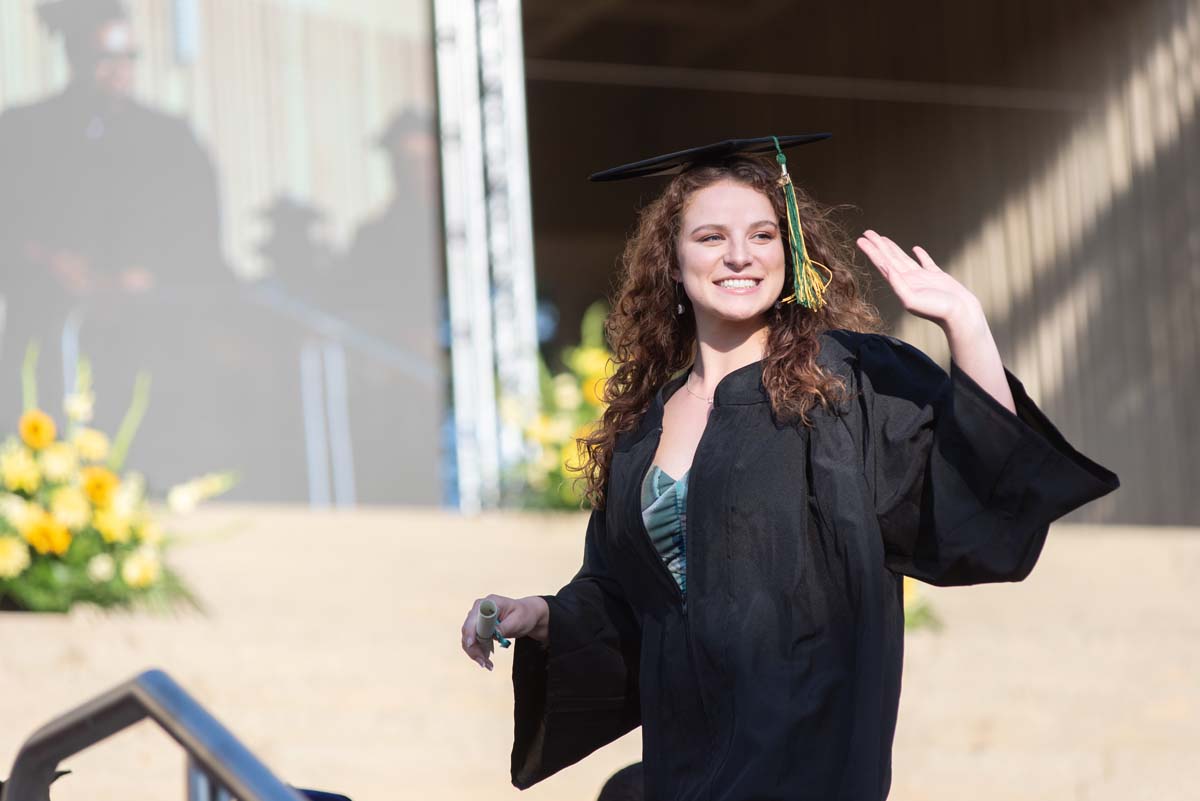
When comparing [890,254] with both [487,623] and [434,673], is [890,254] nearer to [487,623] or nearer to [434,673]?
[487,623]

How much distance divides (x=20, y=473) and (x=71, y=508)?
9.0 inches

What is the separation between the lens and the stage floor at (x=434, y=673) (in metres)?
4.79

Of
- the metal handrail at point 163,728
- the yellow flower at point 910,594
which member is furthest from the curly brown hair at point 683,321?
the yellow flower at point 910,594

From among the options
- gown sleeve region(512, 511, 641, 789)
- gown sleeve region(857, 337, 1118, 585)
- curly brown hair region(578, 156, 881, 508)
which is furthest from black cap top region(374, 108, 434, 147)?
gown sleeve region(857, 337, 1118, 585)

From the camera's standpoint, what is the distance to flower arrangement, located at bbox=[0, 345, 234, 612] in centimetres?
511

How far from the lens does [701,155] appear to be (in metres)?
2.64

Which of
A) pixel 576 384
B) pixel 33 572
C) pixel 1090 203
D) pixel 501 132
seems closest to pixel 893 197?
pixel 1090 203

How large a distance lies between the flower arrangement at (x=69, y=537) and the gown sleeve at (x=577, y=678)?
2.78 metres

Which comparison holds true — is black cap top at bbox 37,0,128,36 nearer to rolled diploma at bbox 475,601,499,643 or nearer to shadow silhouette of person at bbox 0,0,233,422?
shadow silhouette of person at bbox 0,0,233,422

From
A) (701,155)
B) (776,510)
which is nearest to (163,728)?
(776,510)

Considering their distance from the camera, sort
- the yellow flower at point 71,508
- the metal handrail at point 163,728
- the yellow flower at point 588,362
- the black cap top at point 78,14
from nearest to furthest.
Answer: the metal handrail at point 163,728, the yellow flower at point 71,508, the yellow flower at point 588,362, the black cap top at point 78,14

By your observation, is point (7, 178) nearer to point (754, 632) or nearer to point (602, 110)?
point (754, 632)

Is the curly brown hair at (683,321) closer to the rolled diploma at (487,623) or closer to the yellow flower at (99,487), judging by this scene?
the rolled diploma at (487,623)

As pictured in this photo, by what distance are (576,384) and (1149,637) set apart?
2.67 meters
